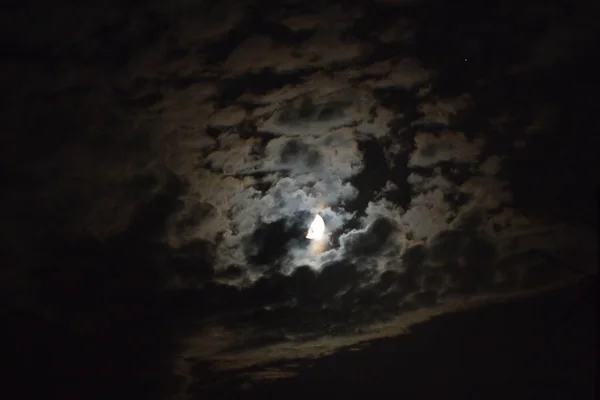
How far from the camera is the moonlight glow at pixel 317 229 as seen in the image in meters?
7.18

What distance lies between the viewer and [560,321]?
6.69 m

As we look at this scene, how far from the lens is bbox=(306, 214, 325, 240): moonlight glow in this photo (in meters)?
7.18

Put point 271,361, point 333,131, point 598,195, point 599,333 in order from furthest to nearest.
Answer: point 271,361 → point 598,195 → point 599,333 → point 333,131

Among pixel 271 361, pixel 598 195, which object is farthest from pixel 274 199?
pixel 271 361

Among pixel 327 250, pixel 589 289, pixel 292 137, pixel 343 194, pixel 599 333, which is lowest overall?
pixel 599 333

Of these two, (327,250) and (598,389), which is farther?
(327,250)

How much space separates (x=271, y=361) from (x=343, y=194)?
17.9 feet

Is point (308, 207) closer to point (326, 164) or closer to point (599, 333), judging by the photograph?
point (326, 164)

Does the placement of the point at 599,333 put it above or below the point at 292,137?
below

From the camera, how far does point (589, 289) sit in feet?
23.2

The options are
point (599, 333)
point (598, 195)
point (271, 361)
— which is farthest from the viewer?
point (271, 361)

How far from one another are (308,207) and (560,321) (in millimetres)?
3019

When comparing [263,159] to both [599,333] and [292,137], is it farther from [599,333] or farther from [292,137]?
[599,333]

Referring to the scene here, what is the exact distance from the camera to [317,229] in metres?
7.27
